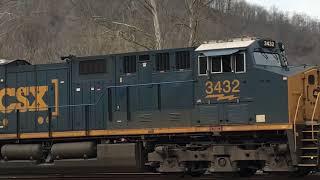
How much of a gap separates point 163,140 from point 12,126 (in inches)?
198

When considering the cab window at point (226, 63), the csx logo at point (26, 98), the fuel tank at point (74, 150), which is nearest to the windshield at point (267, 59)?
the cab window at point (226, 63)

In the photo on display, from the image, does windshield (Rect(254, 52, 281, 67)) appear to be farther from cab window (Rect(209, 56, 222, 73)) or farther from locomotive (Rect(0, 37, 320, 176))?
cab window (Rect(209, 56, 222, 73))

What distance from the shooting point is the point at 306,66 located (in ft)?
41.8

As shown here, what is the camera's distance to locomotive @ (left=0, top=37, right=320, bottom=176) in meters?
12.0

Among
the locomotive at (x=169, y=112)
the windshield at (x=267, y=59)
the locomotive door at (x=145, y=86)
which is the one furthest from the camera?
the locomotive door at (x=145, y=86)

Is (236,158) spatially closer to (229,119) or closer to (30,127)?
(229,119)

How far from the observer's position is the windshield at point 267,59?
40.8ft

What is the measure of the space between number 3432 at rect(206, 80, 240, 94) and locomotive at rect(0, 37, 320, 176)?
0.02m

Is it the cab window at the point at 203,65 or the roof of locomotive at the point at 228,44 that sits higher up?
the roof of locomotive at the point at 228,44

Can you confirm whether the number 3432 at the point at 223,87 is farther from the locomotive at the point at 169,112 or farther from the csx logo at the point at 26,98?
the csx logo at the point at 26,98

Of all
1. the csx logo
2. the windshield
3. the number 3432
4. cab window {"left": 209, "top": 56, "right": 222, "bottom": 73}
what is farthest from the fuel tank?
the windshield

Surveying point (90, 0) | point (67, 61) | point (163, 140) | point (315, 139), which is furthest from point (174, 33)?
point (315, 139)

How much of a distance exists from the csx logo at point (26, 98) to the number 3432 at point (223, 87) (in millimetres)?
4891

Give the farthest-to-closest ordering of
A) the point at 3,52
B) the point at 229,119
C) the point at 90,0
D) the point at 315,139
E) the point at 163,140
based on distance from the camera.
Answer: the point at 3,52
the point at 90,0
the point at 163,140
the point at 229,119
the point at 315,139
